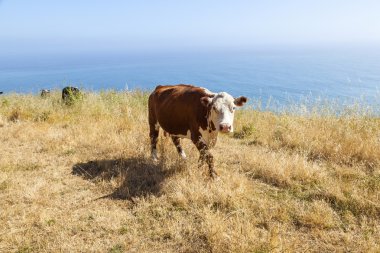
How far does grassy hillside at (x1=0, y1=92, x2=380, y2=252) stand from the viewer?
3777 millimetres

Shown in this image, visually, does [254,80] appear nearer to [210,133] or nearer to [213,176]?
[210,133]

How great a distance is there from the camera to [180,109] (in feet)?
19.1

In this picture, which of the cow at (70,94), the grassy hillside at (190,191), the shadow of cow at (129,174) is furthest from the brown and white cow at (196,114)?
the cow at (70,94)

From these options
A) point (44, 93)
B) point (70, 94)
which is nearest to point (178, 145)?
point (70, 94)

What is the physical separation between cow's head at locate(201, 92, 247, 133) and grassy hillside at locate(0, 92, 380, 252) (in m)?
0.92

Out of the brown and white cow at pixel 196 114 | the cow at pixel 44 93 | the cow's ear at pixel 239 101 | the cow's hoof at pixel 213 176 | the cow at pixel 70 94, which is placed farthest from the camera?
the cow at pixel 44 93

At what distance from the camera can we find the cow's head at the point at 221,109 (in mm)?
4785

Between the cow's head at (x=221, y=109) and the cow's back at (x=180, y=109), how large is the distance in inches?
10.4

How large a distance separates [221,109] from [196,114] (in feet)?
2.20

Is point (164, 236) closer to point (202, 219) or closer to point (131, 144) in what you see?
point (202, 219)

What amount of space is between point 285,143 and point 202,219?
398 centimetres

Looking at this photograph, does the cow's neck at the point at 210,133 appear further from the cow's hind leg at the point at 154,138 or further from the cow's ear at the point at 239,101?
the cow's hind leg at the point at 154,138

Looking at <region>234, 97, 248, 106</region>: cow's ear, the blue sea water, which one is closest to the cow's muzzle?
<region>234, 97, 248, 106</region>: cow's ear

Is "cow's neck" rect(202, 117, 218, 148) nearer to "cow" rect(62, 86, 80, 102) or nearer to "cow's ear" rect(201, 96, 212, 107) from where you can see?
"cow's ear" rect(201, 96, 212, 107)
